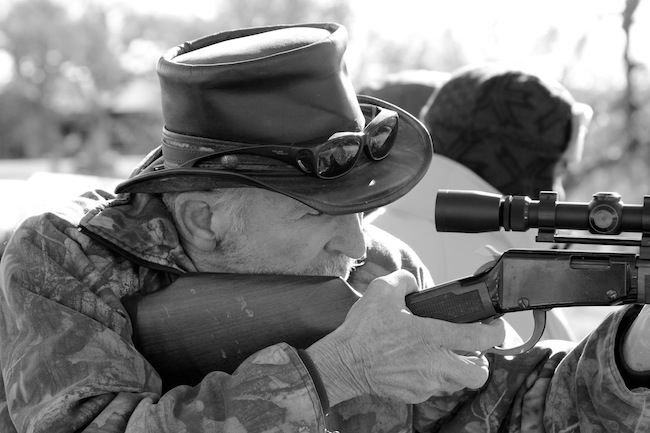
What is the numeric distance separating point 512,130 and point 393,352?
2.17 m

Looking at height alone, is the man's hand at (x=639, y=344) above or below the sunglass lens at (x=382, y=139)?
below

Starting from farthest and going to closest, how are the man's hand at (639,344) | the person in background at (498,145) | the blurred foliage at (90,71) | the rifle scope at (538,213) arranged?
the blurred foliage at (90,71)
the person in background at (498,145)
the man's hand at (639,344)
the rifle scope at (538,213)

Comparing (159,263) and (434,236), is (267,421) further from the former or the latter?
(434,236)

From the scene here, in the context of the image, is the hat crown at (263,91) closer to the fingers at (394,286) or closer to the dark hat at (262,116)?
the dark hat at (262,116)

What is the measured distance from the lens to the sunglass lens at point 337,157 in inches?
97.0

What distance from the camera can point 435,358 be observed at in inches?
93.5

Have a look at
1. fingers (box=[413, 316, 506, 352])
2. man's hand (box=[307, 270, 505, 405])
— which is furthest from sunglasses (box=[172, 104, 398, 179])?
fingers (box=[413, 316, 506, 352])

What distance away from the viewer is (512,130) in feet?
14.1

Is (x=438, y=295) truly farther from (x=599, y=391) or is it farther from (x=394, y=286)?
(x=599, y=391)

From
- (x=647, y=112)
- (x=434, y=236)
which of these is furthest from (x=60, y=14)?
(x=434, y=236)

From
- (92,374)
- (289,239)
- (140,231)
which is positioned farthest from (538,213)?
(92,374)

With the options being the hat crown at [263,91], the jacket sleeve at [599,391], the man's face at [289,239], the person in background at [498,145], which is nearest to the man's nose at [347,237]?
the man's face at [289,239]

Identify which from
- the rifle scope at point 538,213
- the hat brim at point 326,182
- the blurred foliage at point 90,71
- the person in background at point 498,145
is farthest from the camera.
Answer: the blurred foliage at point 90,71

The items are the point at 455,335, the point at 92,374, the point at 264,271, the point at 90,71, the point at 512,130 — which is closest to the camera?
the point at 92,374
